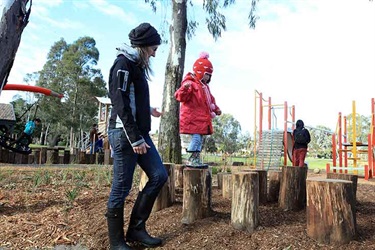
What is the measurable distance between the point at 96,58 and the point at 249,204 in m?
36.7

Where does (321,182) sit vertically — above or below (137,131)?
below

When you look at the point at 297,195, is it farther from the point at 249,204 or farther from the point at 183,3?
the point at 183,3

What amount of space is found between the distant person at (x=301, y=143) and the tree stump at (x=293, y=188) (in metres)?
7.30

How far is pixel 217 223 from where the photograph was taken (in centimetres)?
307

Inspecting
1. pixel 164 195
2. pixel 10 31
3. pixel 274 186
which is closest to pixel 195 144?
pixel 164 195

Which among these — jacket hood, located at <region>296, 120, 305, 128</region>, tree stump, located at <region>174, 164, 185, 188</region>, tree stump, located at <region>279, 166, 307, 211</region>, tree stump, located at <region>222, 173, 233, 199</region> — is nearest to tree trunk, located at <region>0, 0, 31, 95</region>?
tree stump, located at <region>174, 164, 185, 188</region>

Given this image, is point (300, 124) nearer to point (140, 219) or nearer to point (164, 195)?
point (164, 195)

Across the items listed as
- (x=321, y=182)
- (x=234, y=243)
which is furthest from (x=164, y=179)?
(x=321, y=182)

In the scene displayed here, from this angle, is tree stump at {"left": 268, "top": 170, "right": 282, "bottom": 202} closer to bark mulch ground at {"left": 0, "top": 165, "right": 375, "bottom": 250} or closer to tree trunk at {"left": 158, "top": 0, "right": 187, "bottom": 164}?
bark mulch ground at {"left": 0, "top": 165, "right": 375, "bottom": 250}

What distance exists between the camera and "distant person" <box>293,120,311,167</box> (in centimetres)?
1054

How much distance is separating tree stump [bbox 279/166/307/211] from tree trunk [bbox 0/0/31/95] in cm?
291

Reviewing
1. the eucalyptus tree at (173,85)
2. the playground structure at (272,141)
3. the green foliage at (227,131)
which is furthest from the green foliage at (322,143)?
the green foliage at (227,131)

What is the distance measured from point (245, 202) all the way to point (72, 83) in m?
35.5

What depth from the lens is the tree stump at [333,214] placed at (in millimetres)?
2641
